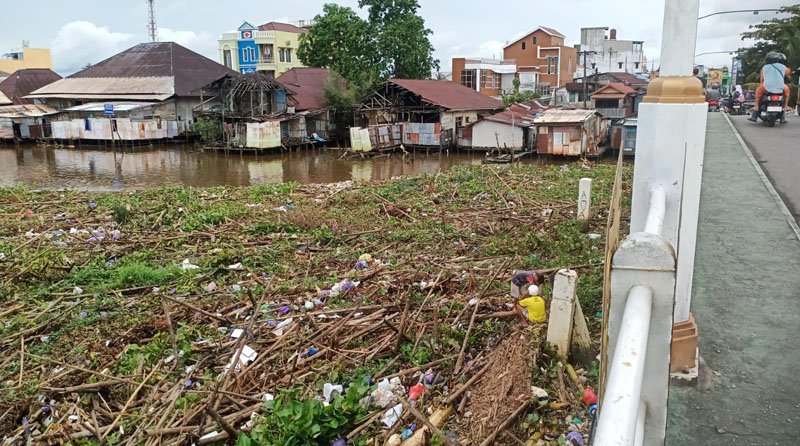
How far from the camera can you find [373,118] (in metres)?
38.9

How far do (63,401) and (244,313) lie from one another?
190cm

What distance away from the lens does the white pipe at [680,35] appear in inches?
109

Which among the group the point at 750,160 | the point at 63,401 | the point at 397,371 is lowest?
the point at 63,401

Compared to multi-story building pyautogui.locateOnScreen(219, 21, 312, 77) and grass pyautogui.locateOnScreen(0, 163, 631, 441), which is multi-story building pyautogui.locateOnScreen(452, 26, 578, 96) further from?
grass pyautogui.locateOnScreen(0, 163, 631, 441)

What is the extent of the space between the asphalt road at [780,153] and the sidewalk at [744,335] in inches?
53.4

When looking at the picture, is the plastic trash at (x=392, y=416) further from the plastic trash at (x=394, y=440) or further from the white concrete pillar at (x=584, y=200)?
the white concrete pillar at (x=584, y=200)

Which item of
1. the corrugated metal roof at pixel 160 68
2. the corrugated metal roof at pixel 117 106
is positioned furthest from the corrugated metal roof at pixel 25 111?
the corrugated metal roof at pixel 160 68

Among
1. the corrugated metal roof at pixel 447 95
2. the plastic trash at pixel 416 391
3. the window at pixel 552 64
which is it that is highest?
the window at pixel 552 64

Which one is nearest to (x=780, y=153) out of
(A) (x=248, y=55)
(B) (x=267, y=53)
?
(B) (x=267, y=53)

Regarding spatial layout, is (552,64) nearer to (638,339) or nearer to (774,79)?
(774,79)

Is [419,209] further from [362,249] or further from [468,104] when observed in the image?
[468,104]

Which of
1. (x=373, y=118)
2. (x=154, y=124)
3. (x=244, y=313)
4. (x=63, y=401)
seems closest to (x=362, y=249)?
(x=244, y=313)

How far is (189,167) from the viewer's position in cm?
3228

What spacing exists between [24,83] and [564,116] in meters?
45.4
